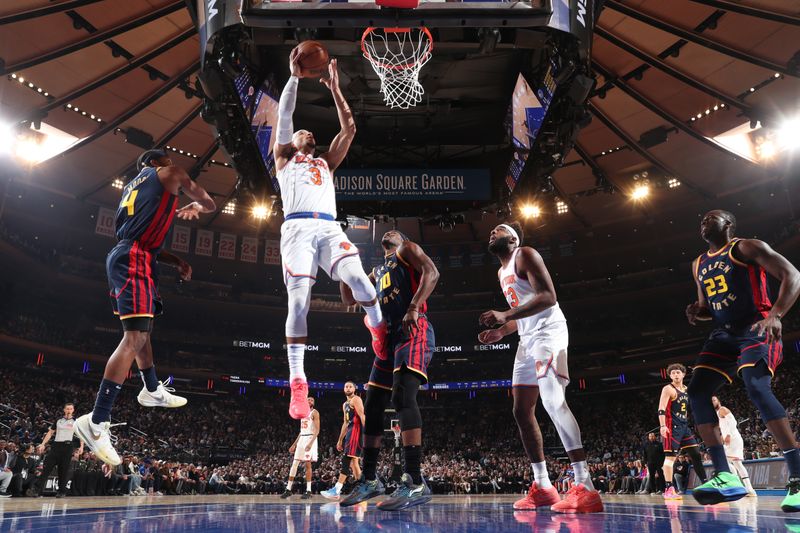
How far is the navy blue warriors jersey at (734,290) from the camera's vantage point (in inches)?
170

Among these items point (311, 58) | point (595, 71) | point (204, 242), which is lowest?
point (311, 58)

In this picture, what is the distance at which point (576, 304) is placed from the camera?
100 ft

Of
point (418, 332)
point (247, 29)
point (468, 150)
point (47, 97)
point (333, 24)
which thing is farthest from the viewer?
point (47, 97)

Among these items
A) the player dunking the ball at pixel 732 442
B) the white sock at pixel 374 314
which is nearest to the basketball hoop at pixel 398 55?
the white sock at pixel 374 314

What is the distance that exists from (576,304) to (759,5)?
855 inches

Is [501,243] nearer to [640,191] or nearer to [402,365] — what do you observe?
[402,365]

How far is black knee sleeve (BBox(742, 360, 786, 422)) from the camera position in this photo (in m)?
4.04

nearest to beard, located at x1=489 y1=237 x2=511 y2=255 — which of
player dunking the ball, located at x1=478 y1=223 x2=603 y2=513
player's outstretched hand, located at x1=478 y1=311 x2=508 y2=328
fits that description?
player dunking the ball, located at x1=478 y1=223 x2=603 y2=513

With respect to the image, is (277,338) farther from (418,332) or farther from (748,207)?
(418,332)

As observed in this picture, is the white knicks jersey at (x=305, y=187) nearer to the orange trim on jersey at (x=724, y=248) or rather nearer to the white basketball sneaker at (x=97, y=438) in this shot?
the white basketball sneaker at (x=97, y=438)

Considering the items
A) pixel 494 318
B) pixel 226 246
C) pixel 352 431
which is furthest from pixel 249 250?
pixel 494 318

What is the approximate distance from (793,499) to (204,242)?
26308 mm

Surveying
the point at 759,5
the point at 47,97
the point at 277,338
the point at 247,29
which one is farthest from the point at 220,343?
the point at 759,5

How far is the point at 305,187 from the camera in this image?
4.53 meters
